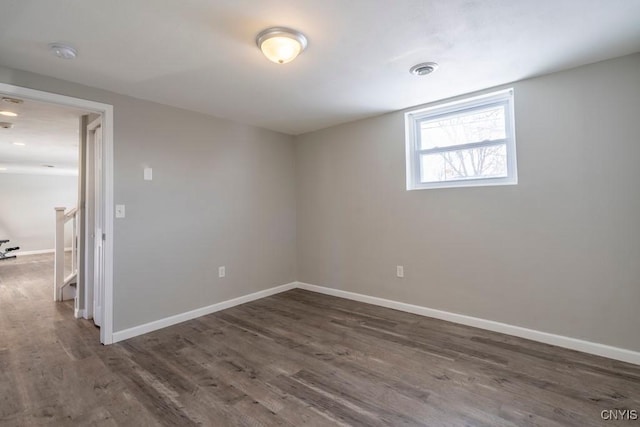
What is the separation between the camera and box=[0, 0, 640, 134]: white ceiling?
172 cm

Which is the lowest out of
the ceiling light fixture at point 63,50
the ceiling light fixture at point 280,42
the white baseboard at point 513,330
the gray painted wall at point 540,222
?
the white baseboard at point 513,330

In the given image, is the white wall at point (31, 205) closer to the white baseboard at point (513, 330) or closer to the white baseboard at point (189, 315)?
the white baseboard at point (189, 315)

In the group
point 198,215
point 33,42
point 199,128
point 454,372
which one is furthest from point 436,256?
point 33,42

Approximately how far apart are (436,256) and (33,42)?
3.83 meters

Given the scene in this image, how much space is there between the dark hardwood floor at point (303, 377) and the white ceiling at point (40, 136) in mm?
2358

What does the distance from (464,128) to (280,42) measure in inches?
87.8

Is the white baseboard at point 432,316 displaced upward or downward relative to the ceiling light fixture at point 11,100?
downward

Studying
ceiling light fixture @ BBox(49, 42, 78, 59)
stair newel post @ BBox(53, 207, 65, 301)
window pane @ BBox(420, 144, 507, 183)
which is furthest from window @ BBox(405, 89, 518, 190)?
stair newel post @ BBox(53, 207, 65, 301)

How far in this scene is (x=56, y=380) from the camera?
2.20 m

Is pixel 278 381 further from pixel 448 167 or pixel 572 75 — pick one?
pixel 572 75

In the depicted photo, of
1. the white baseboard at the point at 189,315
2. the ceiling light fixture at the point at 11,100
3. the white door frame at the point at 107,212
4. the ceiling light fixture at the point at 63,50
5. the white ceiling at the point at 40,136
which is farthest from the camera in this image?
the white ceiling at the point at 40,136

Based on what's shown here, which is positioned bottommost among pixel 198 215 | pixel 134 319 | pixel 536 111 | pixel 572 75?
pixel 134 319

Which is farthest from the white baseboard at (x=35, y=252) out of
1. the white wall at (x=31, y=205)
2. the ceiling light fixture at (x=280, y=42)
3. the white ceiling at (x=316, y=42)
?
the ceiling light fixture at (x=280, y=42)

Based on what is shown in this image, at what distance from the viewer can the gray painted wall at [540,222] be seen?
235 centimetres
